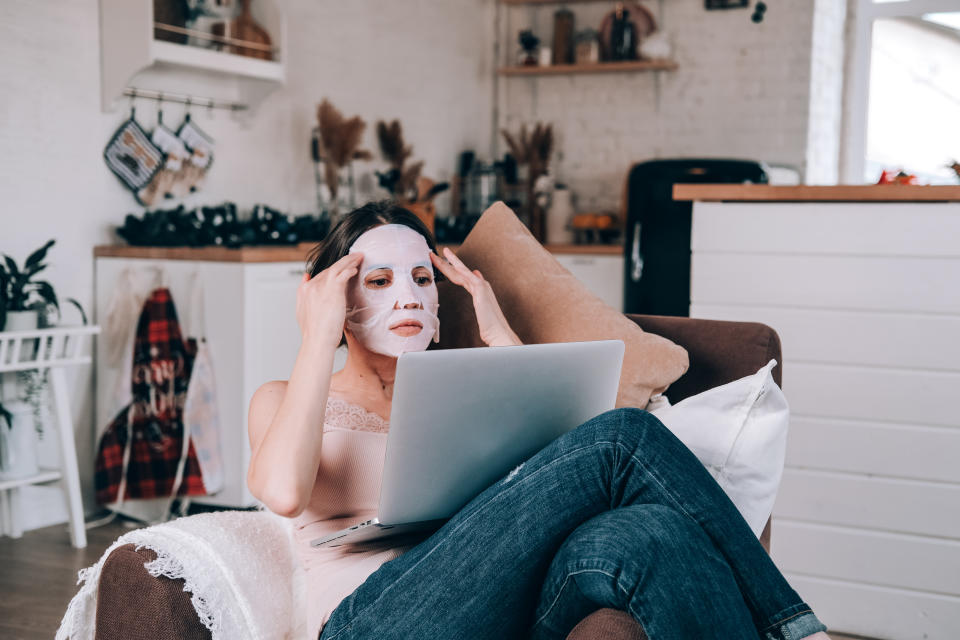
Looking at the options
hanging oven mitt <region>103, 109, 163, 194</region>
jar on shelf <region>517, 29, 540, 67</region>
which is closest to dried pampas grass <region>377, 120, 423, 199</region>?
jar on shelf <region>517, 29, 540, 67</region>

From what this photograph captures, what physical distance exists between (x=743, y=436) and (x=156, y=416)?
2.22 m

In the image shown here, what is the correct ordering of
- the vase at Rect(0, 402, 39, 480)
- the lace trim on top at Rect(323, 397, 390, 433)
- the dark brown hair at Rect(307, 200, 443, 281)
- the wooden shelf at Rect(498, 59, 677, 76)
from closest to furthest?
the lace trim on top at Rect(323, 397, 390, 433) < the dark brown hair at Rect(307, 200, 443, 281) < the vase at Rect(0, 402, 39, 480) < the wooden shelf at Rect(498, 59, 677, 76)

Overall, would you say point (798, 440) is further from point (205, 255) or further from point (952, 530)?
point (205, 255)

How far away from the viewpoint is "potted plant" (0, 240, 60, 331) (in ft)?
8.97

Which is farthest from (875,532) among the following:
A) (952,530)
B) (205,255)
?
(205,255)

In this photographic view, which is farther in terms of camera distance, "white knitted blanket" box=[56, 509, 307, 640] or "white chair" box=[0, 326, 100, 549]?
"white chair" box=[0, 326, 100, 549]

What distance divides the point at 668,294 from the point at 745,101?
1669 millimetres

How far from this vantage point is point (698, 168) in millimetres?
4281

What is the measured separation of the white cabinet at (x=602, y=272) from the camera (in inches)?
186

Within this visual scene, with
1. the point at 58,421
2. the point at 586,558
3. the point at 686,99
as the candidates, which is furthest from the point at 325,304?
the point at 686,99

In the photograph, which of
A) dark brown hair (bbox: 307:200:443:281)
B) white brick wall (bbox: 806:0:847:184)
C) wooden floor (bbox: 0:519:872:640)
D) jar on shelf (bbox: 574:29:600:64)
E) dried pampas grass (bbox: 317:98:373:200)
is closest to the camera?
dark brown hair (bbox: 307:200:443:281)

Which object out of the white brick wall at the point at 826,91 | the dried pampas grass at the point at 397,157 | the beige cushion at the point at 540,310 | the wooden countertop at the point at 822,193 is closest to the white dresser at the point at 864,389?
the wooden countertop at the point at 822,193

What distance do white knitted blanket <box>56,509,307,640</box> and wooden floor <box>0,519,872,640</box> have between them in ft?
3.59

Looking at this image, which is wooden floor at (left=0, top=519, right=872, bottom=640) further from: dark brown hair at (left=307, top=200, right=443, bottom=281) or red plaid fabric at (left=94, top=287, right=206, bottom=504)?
dark brown hair at (left=307, top=200, right=443, bottom=281)
